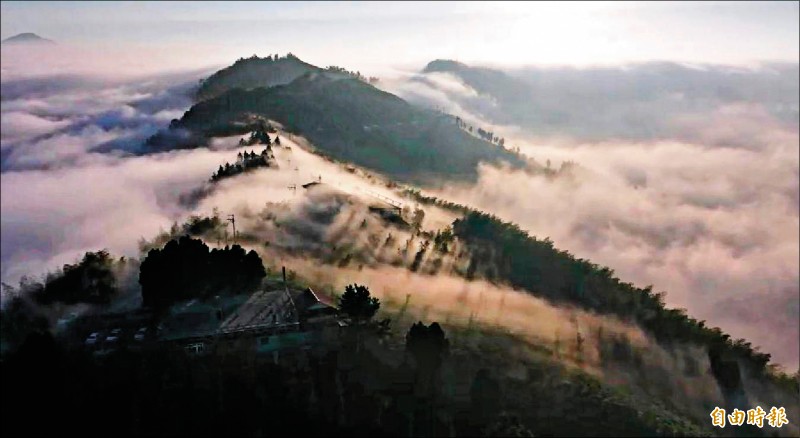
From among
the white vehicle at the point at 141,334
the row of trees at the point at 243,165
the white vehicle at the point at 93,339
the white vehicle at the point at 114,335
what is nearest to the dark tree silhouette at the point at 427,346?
the white vehicle at the point at 141,334

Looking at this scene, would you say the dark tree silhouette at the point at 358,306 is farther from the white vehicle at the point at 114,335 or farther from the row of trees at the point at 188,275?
the white vehicle at the point at 114,335

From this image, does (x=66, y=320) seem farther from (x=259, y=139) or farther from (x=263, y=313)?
(x=259, y=139)

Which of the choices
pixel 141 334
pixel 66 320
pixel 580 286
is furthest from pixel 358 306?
pixel 580 286

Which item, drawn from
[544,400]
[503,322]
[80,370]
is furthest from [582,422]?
[80,370]

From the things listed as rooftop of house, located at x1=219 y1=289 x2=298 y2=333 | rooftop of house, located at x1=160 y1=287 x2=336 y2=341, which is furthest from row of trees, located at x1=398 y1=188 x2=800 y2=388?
rooftop of house, located at x1=219 y1=289 x2=298 y2=333

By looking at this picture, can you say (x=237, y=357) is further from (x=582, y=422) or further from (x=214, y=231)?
(x=214, y=231)
